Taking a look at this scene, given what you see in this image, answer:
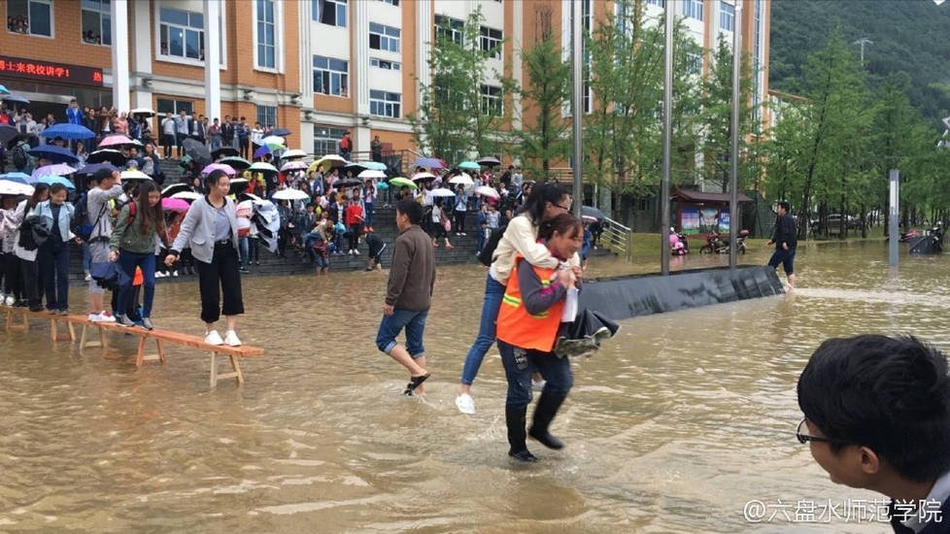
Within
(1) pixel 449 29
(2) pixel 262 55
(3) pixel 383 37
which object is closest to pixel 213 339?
(2) pixel 262 55

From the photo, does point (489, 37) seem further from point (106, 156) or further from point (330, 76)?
point (106, 156)

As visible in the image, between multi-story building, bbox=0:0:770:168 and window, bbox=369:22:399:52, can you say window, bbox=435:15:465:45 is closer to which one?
multi-story building, bbox=0:0:770:168

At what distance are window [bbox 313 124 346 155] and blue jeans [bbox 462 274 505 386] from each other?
35304mm

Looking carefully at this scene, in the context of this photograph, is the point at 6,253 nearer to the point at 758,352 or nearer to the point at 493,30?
the point at 758,352

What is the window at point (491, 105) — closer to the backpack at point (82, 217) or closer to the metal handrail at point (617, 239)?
the metal handrail at point (617, 239)

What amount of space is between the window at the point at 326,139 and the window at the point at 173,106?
7028 millimetres

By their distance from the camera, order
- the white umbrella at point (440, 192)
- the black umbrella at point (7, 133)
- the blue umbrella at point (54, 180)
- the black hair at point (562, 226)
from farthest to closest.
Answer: the white umbrella at point (440, 192) < the black umbrella at point (7, 133) < the blue umbrella at point (54, 180) < the black hair at point (562, 226)

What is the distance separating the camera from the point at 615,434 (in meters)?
6.18

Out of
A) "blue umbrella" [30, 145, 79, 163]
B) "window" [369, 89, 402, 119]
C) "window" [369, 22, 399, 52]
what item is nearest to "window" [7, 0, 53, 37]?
"blue umbrella" [30, 145, 79, 163]

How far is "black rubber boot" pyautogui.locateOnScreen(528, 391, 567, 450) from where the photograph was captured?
542cm

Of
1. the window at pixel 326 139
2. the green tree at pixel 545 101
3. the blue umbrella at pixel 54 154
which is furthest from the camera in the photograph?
the window at pixel 326 139

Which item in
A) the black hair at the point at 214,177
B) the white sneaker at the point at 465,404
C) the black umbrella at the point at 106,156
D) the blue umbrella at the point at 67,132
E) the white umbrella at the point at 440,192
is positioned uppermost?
the blue umbrella at the point at 67,132

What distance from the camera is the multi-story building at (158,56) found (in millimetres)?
29734

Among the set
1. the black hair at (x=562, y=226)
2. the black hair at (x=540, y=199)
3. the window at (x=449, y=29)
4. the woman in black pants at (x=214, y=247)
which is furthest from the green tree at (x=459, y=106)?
the black hair at (x=562, y=226)
